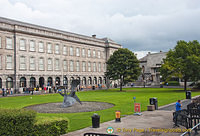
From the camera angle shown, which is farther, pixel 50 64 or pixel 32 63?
pixel 50 64

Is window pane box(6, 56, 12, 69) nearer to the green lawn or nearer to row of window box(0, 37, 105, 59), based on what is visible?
row of window box(0, 37, 105, 59)

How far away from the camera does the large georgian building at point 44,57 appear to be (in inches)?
1816

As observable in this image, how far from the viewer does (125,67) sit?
154 ft

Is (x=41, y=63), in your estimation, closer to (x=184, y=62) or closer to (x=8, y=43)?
(x=8, y=43)

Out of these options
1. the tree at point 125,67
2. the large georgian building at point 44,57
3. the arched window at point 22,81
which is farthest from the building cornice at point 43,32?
the tree at point 125,67

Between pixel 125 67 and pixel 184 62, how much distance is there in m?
13.2

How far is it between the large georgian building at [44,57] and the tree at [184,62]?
29392 mm

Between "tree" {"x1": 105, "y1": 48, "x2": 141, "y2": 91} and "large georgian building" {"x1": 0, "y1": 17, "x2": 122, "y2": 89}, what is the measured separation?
16.9 metres

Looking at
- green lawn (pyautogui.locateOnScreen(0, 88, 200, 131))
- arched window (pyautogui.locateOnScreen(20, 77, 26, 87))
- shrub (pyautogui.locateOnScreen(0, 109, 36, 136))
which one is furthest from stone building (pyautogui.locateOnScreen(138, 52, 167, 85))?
shrub (pyautogui.locateOnScreen(0, 109, 36, 136))

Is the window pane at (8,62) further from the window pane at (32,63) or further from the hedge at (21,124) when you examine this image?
the hedge at (21,124)

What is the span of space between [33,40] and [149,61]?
54.3 metres

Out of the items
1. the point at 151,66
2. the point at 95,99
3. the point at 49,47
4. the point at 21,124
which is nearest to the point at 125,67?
the point at 95,99

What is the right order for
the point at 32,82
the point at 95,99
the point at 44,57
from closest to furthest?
the point at 95,99 → the point at 32,82 → the point at 44,57

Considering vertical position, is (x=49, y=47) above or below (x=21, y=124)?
above
